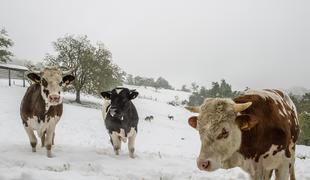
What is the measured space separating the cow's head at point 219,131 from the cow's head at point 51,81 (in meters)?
4.13

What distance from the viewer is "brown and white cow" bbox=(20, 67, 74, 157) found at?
320 inches

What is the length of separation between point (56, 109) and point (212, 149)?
17.9 ft

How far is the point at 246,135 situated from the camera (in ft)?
16.3

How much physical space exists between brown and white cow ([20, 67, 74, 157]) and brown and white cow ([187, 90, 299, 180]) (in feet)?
13.6

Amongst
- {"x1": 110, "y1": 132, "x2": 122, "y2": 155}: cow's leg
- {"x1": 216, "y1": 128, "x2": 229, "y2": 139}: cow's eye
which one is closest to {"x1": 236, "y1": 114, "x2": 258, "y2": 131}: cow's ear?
{"x1": 216, "y1": 128, "x2": 229, "y2": 139}: cow's eye

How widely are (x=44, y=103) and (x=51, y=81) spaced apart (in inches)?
29.8

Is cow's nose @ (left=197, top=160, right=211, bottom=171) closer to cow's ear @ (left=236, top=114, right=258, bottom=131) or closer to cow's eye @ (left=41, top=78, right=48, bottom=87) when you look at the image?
cow's ear @ (left=236, top=114, right=258, bottom=131)

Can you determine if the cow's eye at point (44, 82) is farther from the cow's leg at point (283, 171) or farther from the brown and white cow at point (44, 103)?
the cow's leg at point (283, 171)

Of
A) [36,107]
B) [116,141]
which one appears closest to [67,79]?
[36,107]

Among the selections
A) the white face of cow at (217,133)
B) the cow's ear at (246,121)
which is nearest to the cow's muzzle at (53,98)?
the white face of cow at (217,133)

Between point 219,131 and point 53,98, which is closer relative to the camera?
point 219,131

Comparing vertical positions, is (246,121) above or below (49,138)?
above

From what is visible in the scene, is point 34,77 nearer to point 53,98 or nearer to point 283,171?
point 53,98

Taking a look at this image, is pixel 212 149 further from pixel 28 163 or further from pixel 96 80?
pixel 96 80
